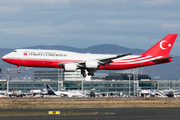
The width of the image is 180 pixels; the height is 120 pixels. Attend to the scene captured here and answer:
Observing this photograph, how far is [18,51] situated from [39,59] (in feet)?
15.0

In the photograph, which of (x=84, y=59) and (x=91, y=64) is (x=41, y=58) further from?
(x=91, y=64)

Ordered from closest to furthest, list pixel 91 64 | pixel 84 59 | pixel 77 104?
pixel 77 104 < pixel 91 64 < pixel 84 59

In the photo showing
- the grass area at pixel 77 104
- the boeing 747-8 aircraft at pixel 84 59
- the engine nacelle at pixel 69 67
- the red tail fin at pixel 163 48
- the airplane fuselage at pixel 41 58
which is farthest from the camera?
the red tail fin at pixel 163 48

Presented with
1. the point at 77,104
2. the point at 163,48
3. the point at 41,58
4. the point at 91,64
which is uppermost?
the point at 163,48

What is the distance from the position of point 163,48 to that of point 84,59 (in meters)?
17.6

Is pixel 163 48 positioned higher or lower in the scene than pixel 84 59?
higher

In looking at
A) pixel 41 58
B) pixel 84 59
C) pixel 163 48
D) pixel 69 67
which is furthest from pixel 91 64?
pixel 163 48

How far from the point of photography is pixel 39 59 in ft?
203

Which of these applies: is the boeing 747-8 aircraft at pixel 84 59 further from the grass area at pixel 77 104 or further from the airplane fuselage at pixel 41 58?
the grass area at pixel 77 104

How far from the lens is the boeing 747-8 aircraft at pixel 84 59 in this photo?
203ft

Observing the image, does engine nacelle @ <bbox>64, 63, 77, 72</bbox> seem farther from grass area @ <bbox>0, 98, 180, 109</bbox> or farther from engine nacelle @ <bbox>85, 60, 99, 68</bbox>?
grass area @ <bbox>0, 98, 180, 109</bbox>

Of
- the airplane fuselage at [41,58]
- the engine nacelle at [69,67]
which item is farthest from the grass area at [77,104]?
the airplane fuselage at [41,58]

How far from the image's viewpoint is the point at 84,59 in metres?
65.1
